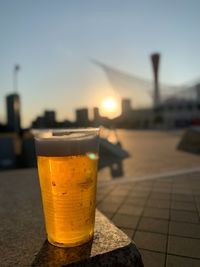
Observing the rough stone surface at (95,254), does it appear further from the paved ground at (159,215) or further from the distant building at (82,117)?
the distant building at (82,117)

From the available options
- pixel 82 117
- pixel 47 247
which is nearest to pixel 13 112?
pixel 82 117

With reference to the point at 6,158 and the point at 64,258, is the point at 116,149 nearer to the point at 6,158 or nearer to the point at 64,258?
the point at 6,158

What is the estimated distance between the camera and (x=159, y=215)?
3207 mm

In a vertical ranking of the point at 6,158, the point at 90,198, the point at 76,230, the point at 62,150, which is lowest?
the point at 6,158

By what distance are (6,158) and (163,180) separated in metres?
7.55

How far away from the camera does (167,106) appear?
69.2m

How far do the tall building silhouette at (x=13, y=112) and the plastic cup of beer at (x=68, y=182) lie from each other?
39.2 feet

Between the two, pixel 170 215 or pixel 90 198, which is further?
pixel 170 215

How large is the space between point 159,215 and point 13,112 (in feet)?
40.1

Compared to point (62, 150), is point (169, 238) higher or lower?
lower

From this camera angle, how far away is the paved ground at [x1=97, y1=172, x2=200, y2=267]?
2.27m

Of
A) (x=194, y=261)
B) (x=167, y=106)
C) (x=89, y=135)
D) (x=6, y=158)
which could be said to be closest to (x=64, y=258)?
(x=89, y=135)

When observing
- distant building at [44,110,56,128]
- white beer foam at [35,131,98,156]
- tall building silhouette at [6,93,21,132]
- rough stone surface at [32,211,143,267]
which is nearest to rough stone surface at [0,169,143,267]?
rough stone surface at [32,211,143,267]

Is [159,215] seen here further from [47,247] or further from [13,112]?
[13,112]
